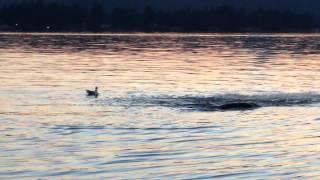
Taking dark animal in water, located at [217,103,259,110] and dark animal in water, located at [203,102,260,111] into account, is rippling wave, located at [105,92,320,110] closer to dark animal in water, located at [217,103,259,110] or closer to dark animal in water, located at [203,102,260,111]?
dark animal in water, located at [203,102,260,111]

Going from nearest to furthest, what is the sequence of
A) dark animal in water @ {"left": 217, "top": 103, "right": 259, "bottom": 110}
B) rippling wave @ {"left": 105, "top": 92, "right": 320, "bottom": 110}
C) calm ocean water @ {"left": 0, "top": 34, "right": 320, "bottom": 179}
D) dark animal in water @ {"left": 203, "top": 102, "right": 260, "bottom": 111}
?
calm ocean water @ {"left": 0, "top": 34, "right": 320, "bottom": 179}
dark animal in water @ {"left": 203, "top": 102, "right": 260, "bottom": 111}
dark animal in water @ {"left": 217, "top": 103, "right": 259, "bottom": 110}
rippling wave @ {"left": 105, "top": 92, "right": 320, "bottom": 110}

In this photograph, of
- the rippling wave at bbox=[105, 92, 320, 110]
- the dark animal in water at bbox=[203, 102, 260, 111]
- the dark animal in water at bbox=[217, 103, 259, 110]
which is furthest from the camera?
the rippling wave at bbox=[105, 92, 320, 110]

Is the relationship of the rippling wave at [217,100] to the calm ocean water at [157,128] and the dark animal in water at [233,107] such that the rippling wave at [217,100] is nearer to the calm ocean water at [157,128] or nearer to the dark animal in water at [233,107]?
the calm ocean water at [157,128]

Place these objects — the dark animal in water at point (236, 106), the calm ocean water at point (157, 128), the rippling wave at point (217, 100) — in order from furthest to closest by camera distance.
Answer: the rippling wave at point (217, 100)
the dark animal in water at point (236, 106)
the calm ocean water at point (157, 128)

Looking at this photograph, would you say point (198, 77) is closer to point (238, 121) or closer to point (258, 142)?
point (238, 121)

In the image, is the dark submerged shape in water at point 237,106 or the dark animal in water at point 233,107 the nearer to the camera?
the dark animal in water at point 233,107

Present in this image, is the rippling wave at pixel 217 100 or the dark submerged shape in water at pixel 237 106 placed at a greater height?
the dark submerged shape in water at pixel 237 106

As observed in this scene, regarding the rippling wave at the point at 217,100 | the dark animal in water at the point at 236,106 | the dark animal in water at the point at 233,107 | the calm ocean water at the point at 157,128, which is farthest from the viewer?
the rippling wave at the point at 217,100

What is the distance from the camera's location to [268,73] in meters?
62.2

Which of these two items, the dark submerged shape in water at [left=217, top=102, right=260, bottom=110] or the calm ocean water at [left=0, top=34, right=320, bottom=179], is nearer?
the calm ocean water at [left=0, top=34, right=320, bottom=179]

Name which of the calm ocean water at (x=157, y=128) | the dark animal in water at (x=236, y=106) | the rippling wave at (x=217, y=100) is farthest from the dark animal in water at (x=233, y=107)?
the calm ocean water at (x=157, y=128)

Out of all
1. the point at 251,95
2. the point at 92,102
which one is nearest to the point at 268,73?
the point at 251,95

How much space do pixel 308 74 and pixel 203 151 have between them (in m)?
37.5

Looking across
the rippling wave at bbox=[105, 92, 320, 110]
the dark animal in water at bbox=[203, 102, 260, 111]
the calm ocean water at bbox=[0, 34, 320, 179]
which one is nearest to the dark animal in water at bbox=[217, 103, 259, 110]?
the dark animal in water at bbox=[203, 102, 260, 111]
